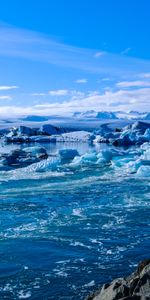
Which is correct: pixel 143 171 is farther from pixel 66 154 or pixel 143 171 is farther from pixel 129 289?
pixel 129 289

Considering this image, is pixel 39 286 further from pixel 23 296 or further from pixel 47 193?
pixel 47 193

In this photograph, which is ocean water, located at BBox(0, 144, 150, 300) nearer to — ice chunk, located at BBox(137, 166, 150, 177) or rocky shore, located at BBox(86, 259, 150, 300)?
rocky shore, located at BBox(86, 259, 150, 300)

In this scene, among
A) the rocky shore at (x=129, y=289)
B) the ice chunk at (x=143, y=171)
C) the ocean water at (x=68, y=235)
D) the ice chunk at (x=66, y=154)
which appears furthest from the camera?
the ice chunk at (x=66, y=154)

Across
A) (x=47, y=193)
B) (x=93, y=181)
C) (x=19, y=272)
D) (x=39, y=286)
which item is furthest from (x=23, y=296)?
(x=93, y=181)

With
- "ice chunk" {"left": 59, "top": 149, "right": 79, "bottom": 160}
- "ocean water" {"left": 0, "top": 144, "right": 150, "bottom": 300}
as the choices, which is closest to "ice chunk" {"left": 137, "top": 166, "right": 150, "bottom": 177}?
"ocean water" {"left": 0, "top": 144, "right": 150, "bottom": 300}

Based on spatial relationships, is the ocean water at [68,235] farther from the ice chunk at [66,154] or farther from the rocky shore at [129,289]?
the ice chunk at [66,154]

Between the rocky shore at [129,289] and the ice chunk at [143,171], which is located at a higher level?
the ice chunk at [143,171]

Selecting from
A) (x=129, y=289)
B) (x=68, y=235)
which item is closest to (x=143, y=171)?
(x=68, y=235)

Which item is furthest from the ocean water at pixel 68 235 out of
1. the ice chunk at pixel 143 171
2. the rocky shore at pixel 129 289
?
the ice chunk at pixel 143 171

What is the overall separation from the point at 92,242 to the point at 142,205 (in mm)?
3505

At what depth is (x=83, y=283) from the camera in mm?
6383

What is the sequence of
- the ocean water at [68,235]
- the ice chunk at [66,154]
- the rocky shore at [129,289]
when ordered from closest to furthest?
1. the rocky shore at [129,289]
2. the ocean water at [68,235]
3. the ice chunk at [66,154]

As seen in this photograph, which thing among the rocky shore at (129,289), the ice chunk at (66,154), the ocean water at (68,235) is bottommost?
the ocean water at (68,235)

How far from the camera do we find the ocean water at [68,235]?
21.2ft
